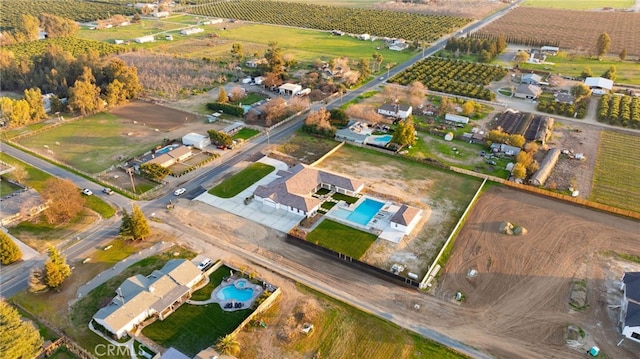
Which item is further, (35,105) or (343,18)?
(343,18)

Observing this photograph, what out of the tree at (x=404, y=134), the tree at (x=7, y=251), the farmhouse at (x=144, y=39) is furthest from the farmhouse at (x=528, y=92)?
the farmhouse at (x=144, y=39)

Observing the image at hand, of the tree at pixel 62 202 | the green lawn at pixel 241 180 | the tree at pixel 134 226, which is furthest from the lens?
the green lawn at pixel 241 180

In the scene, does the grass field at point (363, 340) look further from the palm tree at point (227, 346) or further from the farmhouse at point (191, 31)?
the farmhouse at point (191, 31)

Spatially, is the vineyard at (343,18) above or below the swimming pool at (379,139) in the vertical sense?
above

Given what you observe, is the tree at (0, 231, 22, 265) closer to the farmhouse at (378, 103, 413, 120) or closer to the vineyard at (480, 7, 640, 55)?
the farmhouse at (378, 103, 413, 120)

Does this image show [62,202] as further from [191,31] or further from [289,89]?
[191,31]

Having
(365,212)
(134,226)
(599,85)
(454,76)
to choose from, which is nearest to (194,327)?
(134,226)

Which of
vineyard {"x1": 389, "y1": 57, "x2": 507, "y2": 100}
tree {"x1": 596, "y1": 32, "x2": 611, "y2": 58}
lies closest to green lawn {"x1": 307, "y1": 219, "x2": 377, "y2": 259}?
vineyard {"x1": 389, "y1": 57, "x2": 507, "y2": 100}
